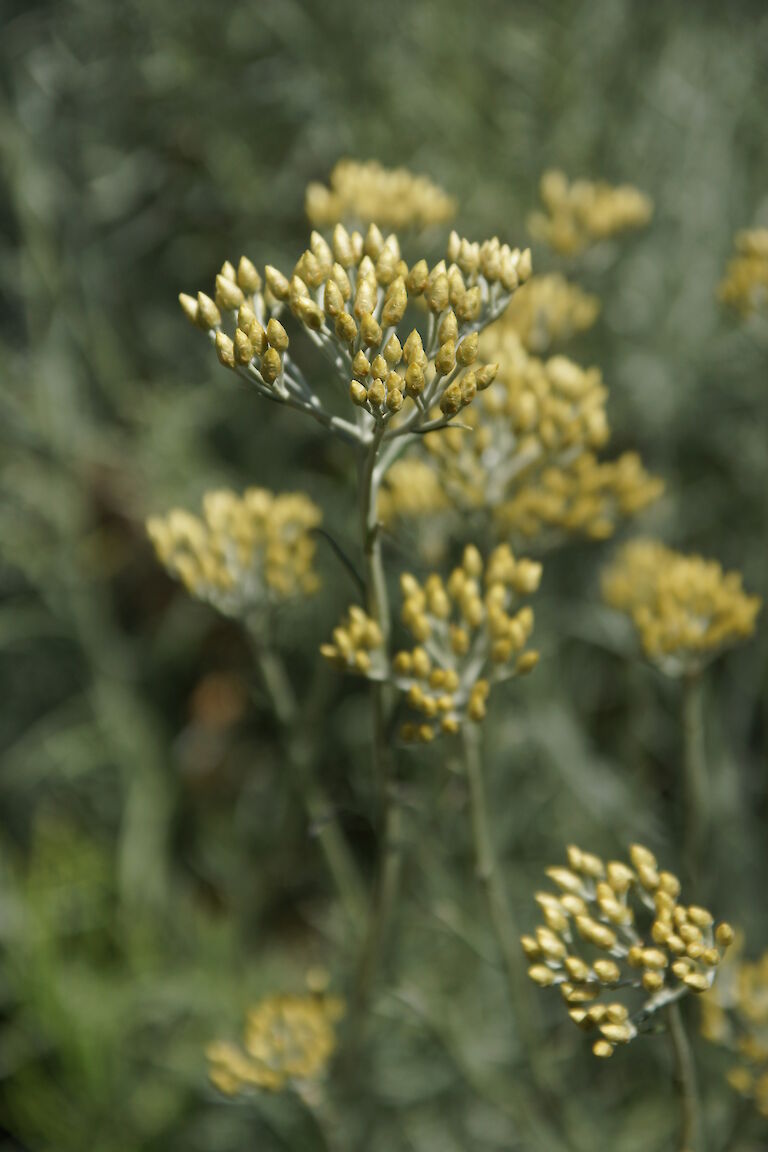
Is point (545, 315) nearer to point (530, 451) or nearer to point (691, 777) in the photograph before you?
point (530, 451)

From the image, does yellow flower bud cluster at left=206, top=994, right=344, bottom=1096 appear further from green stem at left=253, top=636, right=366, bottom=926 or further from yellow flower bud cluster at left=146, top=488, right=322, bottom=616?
yellow flower bud cluster at left=146, top=488, right=322, bottom=616

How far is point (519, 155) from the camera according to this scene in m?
2.62

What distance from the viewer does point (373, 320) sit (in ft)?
2.97

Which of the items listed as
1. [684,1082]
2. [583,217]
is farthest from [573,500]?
[684,1082]

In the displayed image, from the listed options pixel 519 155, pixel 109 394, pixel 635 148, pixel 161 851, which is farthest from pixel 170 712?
pixel 635 148

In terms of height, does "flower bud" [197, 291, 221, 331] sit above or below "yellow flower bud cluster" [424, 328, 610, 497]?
above

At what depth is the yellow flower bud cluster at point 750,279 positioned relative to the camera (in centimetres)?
162

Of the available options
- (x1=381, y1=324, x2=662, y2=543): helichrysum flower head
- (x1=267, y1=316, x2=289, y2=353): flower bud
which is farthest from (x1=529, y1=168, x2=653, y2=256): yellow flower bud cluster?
(x1=267, y1=316, x2=289, y2=353): flower bud

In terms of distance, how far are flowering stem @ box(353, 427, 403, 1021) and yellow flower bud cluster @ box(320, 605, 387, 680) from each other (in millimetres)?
13

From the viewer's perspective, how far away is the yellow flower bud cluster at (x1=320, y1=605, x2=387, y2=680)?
3.33 ft

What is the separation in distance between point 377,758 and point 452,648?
154 mm

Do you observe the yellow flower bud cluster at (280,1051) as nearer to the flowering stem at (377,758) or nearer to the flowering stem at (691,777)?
the flowering stem at (377,758)

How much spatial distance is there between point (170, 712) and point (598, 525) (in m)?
1.79

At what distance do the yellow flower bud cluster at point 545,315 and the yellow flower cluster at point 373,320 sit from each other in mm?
593
